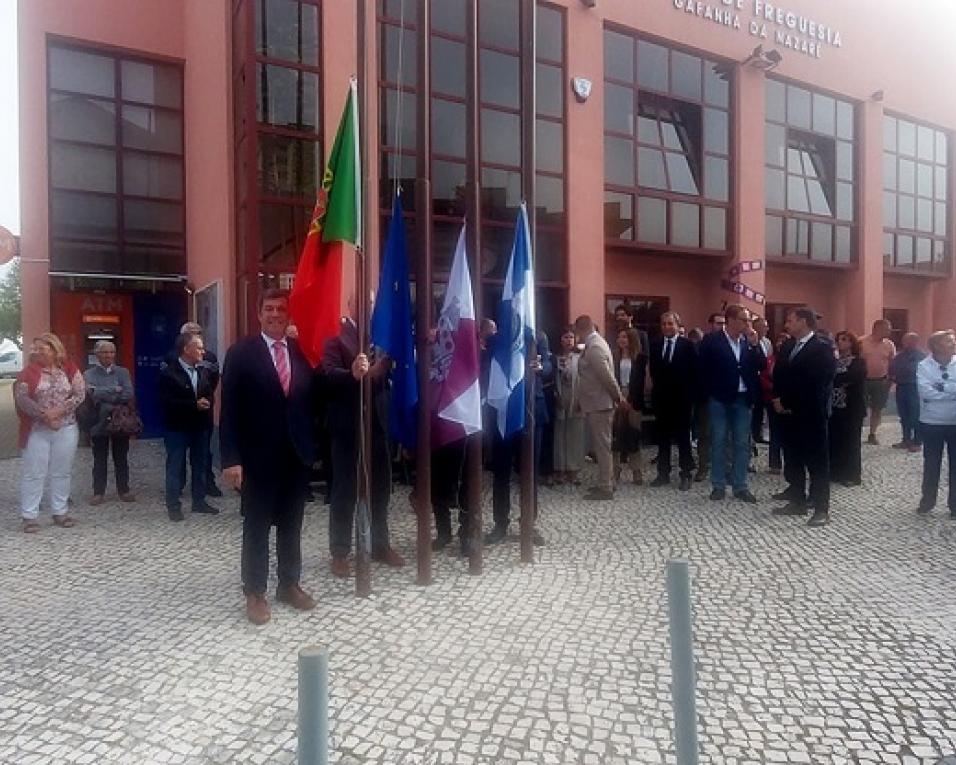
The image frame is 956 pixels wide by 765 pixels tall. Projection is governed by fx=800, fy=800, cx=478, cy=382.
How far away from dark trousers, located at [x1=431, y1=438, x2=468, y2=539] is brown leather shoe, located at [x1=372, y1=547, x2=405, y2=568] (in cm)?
52

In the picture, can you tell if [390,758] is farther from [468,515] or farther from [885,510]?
[885,510]

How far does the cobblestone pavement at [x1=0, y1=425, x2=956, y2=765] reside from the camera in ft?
10.9

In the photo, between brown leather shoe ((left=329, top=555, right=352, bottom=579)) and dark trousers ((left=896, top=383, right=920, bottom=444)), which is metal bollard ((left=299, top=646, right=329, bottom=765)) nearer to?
brown leather shoe ((left=329, top=555, right=352, bottom=579))

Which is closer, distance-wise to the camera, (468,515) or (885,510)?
(468,515)

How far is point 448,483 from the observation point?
6.11 meters

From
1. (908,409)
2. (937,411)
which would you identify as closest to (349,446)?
(937,411)

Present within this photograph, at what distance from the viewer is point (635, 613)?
479 cm

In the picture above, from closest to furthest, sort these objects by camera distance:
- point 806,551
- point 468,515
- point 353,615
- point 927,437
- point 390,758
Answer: point 390,758 < point 353,615 < point 468,515 < point 806,551 < point 927,437

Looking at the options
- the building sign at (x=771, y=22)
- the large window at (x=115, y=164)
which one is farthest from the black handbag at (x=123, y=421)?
the building sign at (x=771, y=22)

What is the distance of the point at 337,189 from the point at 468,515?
7.93 ft

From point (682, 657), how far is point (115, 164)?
503 inches

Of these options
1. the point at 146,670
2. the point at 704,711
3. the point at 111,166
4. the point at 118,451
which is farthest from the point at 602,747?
the point at 111,166

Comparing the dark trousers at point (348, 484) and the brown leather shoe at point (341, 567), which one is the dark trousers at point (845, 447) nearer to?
the dark trousers at point (348, 484)

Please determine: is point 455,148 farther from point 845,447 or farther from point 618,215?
point 845,447
